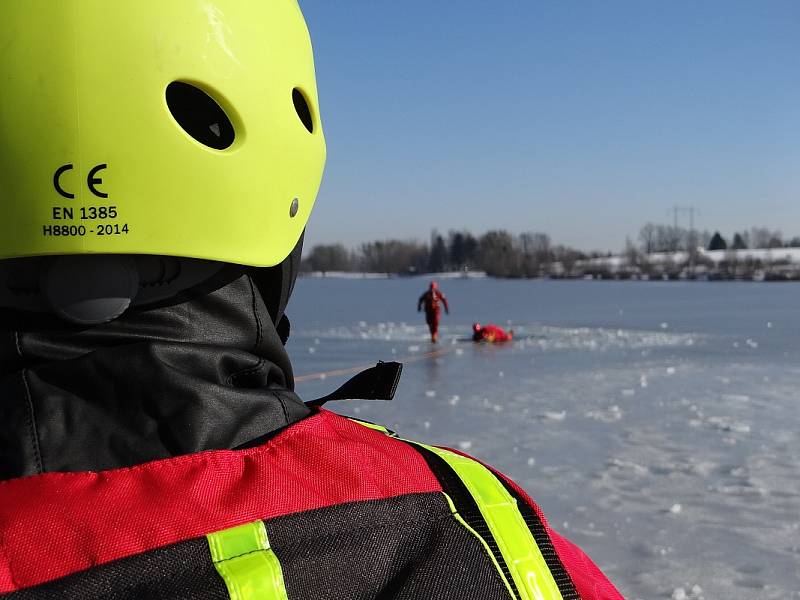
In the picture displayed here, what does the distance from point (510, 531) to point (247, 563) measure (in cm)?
35

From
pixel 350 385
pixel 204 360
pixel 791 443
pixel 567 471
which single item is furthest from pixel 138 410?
pixel 791 443

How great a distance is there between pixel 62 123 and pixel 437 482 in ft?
2.19

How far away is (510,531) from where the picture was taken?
1.04 meters

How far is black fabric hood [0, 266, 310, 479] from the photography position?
3.09 ft

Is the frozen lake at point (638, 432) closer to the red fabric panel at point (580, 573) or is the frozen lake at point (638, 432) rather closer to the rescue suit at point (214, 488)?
the red fabric panel at point (580, 573)

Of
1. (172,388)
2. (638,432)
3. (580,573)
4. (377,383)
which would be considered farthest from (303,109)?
(638,432)

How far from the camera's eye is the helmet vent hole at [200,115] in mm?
1161

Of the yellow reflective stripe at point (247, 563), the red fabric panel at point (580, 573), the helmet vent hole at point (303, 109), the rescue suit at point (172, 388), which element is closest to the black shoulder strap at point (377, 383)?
the rescue suit at point (172, 388)

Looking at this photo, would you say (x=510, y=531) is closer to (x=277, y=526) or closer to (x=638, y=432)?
(x=277, y=526)

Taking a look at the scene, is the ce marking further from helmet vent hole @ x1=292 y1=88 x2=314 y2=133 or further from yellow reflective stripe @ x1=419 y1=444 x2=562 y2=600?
yellow reflective stripe @ x1=419 y1=444 x2=562 y2=600

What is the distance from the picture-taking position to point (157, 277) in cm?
111

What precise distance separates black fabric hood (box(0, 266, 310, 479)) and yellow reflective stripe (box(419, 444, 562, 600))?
0.84ft

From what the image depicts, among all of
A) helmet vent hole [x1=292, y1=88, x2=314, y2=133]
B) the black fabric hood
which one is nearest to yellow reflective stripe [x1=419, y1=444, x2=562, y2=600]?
the black fabric hood

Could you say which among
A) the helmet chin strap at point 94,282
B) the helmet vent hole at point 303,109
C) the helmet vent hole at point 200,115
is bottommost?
the helmet chin strap at point 94,282
